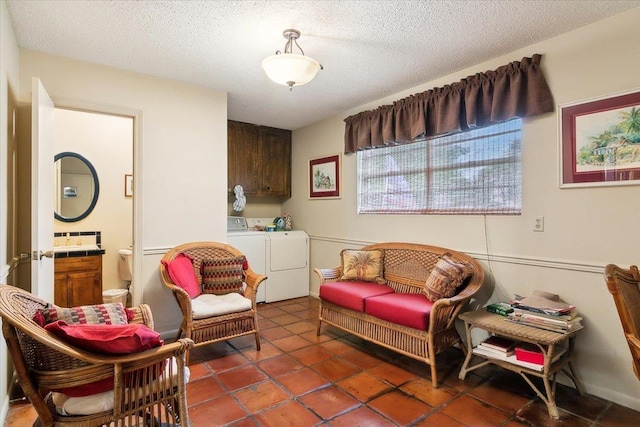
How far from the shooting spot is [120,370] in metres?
1.38

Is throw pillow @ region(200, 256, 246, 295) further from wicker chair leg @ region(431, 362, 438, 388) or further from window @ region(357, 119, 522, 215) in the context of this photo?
wicker chair leg @ region(431, 362, 438, 388)

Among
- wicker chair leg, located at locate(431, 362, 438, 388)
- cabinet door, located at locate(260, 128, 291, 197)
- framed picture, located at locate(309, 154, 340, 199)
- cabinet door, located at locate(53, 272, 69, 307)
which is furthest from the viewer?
cabinet door, located at locate(260, 128, 291, 197)

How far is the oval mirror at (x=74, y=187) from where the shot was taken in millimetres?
4082

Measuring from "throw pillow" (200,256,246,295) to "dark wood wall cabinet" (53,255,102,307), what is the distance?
169 centimetres

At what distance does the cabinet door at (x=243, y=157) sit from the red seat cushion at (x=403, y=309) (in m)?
2.67

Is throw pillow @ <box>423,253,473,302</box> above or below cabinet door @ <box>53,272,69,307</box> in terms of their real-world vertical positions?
above

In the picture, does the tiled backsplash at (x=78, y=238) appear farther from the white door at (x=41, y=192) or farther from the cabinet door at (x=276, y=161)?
the cabinet door at (x=276, y=161)

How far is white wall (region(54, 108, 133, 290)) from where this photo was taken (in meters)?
4.12

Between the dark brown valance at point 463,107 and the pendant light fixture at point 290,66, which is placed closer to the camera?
the pendant light fixture at point 290,66

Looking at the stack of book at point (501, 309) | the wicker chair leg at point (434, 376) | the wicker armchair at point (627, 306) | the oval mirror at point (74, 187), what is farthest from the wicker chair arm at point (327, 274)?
the oval mirror at point (74, 187)

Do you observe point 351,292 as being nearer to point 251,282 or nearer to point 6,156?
point 251,282

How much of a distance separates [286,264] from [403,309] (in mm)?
2289

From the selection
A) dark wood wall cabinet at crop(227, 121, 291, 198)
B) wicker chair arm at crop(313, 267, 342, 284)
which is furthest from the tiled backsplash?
wicker chair arm at crop(313, 267, 342, 284)

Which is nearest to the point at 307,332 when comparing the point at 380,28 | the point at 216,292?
the point at 216,292
